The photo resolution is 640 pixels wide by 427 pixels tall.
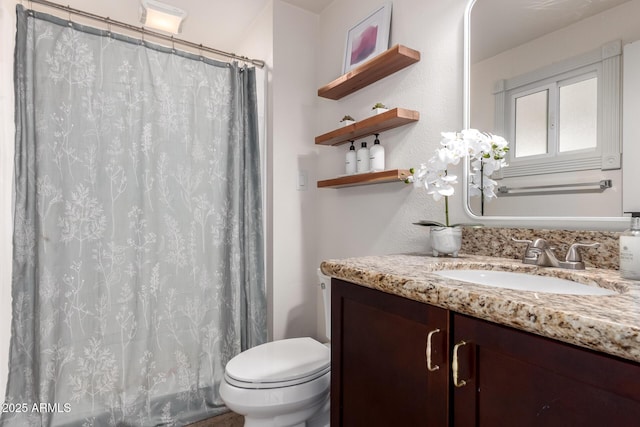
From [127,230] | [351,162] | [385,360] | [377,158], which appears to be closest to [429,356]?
[385,360]

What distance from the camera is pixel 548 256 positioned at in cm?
97

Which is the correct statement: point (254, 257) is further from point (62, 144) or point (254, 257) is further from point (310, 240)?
point (62, 144)

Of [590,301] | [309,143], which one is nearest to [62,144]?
[309,143]

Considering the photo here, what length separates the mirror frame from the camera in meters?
0.95

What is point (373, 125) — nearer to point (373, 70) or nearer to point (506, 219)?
point (373, 70)

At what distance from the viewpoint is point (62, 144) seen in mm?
1497

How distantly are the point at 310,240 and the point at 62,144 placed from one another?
1367 mm

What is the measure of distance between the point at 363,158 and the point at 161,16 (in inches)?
54.2

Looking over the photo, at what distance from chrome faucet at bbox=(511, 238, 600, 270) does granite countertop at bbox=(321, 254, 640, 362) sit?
3cm

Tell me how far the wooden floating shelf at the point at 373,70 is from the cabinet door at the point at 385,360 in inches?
40.8

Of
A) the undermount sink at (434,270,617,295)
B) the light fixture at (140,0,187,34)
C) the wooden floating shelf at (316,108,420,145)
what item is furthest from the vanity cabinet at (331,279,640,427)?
the light fixture at (140,0,187,34)

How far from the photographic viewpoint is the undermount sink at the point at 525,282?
0.83 metres

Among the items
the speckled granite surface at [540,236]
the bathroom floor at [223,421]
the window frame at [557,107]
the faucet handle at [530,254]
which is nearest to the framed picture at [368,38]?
the window frame at [557,107]

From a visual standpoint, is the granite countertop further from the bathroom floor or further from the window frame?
the bathroom floor
